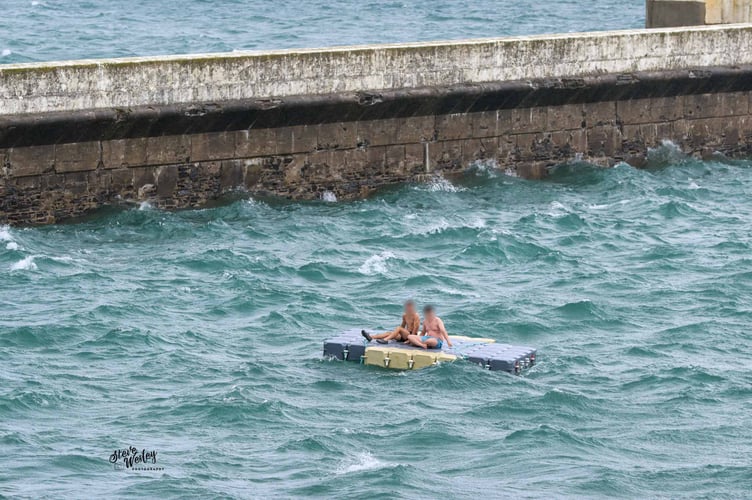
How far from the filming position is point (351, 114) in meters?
27.3

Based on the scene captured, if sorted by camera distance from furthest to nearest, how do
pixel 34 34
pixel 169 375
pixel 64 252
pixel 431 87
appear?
1. pixel 34 34
2. pixel 431 87
3. pixel 64 252
4. pixel 169 375

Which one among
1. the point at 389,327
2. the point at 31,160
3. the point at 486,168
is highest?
the point at 31,160

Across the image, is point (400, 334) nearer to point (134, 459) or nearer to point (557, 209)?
point (134, 459)

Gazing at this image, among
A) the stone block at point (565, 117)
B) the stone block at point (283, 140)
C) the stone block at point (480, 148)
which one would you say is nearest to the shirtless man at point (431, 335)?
the stone block at point (283, 140)

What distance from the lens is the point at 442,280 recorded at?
23.1m

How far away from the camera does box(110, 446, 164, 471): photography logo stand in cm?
1549

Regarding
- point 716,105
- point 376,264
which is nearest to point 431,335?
point 376,264

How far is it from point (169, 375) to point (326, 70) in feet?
31.7

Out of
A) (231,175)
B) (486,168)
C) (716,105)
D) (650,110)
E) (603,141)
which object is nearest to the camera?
(231,175)

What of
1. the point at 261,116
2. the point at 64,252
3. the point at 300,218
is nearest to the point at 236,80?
the point at 261,116

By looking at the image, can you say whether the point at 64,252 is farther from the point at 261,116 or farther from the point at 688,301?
the point at 688,301

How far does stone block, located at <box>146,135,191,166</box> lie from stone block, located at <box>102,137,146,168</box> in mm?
116

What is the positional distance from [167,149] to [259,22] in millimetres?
35909

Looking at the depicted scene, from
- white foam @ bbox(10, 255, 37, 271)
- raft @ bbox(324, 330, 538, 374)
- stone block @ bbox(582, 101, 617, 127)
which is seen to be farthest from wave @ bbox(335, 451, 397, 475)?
stone block @ bbox(582, 101, 617, 127)
